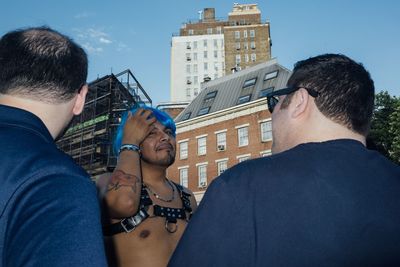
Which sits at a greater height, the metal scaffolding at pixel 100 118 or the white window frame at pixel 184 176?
the metal scaffolding at pixel 100 118

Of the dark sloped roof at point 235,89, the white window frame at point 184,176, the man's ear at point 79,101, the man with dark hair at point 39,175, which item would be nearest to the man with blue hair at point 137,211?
the man's ear at point 79,101

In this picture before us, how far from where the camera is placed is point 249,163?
1499mm

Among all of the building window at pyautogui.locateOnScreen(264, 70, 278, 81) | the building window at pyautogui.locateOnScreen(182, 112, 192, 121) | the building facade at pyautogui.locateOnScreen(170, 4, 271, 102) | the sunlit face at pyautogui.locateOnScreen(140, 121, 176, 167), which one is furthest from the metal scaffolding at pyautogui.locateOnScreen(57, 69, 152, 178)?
the building facade at pyautogui.locateOnScreen(170, 4, 271, 102)

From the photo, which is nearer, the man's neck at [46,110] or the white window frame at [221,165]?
the man's neck at [46,110]

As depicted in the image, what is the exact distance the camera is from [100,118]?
30.7 m

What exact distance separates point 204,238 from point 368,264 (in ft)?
2.09

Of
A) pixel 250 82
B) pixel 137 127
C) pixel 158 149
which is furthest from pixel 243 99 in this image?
pixel 137 127

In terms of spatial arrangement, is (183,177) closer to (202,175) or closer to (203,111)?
(202,175)

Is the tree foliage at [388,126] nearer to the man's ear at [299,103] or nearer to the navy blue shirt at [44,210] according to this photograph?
the man's ear at [299,103]

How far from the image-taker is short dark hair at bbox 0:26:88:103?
1.47 meters

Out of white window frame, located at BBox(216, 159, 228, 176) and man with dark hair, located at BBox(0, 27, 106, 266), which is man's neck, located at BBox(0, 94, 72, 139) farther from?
white window frame, located at BBox(216, 159, 228, 176)

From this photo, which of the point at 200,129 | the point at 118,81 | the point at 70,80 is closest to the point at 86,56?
the point at 70,80

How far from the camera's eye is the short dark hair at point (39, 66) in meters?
1.47

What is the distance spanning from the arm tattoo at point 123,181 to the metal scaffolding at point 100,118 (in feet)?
88.5
